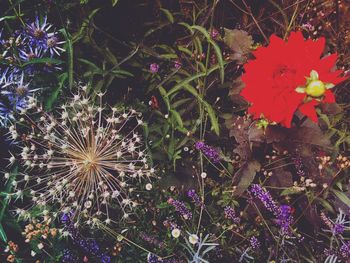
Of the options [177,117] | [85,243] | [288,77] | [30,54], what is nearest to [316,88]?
[288,77]

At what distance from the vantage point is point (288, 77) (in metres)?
1.34

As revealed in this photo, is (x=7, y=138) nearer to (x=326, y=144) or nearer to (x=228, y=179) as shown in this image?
(x=228, y=179)

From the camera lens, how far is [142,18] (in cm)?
197

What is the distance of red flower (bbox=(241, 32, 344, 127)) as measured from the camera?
1300 millimetres

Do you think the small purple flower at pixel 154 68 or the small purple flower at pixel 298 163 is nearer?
the small purple flower at pixel 298 163

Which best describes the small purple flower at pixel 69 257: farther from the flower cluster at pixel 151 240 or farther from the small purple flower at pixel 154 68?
the small purple flower at pixel 154 68

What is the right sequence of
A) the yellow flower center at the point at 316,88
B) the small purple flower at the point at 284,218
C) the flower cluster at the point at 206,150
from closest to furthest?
the yellow flower center at the point at 316,88 < the small purple flower at the point at 284,218 < the flower cluster at the point at 206,150

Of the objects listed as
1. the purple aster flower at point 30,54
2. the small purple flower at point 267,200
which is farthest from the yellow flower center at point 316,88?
the purple aster flower at point 30,54

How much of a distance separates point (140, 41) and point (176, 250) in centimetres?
81

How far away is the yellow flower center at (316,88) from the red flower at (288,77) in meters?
0.01

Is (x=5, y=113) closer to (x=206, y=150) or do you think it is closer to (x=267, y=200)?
(x=206, y=150)

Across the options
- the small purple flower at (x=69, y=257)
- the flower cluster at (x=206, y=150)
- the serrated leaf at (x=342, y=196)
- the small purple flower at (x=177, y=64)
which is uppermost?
the small purple flower at (x=177, y=64)

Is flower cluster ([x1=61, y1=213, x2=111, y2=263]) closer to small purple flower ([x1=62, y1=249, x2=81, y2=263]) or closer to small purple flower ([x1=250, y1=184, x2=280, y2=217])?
small purple flower ([x1=62, y1=249, x2=81, y2=263])

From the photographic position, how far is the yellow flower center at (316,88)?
1.25m
